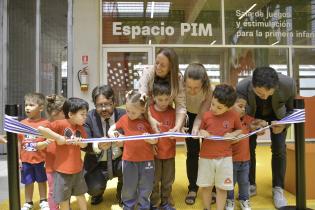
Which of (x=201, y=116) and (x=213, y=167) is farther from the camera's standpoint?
(x=201, y=116)

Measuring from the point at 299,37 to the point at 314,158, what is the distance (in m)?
4.91

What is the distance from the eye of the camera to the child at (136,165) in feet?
9.87

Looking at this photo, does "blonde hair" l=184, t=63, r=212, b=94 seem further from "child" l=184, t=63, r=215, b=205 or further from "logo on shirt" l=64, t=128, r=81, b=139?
"logo on shirt" l=64, t=128, r=81, b=139

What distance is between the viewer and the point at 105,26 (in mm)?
7430

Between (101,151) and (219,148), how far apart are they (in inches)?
45.6

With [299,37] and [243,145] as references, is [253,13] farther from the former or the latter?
[243,145]

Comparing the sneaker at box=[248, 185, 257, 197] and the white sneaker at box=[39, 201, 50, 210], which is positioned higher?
the sneaker at box=[248, 185, 257, 197]

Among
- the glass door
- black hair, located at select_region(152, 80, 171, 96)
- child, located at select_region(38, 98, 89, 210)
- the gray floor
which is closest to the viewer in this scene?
child, located at select_region(38, 98, 89, 210)

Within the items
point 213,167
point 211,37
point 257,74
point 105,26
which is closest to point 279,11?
point 211,37

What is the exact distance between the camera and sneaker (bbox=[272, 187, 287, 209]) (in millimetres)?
3402

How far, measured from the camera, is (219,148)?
305cm

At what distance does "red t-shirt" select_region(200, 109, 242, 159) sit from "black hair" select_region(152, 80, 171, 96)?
0.41 metres

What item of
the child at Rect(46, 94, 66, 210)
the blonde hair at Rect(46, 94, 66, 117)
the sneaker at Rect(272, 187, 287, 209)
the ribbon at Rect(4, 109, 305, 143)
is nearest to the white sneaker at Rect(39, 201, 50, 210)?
the child at Rect(46, 94, 66, 210)

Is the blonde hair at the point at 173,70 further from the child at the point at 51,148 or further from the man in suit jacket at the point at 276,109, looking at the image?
the child at the point at 51,148
